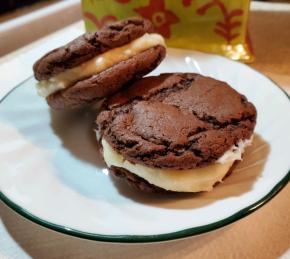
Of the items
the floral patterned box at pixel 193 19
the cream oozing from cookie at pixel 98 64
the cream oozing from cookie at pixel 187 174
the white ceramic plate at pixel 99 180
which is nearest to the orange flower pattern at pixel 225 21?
the floral patterned box at pixel 193 19

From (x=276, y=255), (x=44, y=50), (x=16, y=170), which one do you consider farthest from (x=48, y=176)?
(x=44, y=50)

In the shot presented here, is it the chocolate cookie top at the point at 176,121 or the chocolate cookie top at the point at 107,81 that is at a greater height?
the chocolate cookie top at the point at 107,81

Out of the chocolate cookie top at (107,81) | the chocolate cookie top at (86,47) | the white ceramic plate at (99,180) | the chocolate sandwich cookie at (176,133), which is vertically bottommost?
the white ceramic plate at (99,180)

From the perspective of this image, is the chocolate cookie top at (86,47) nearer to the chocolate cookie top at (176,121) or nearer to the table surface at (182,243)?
the chocolate cookie top at (176,121)

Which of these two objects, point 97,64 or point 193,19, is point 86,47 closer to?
point 97,64

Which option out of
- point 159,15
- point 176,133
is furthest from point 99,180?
point 159,15

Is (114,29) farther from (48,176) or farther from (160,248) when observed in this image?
(160,248)
